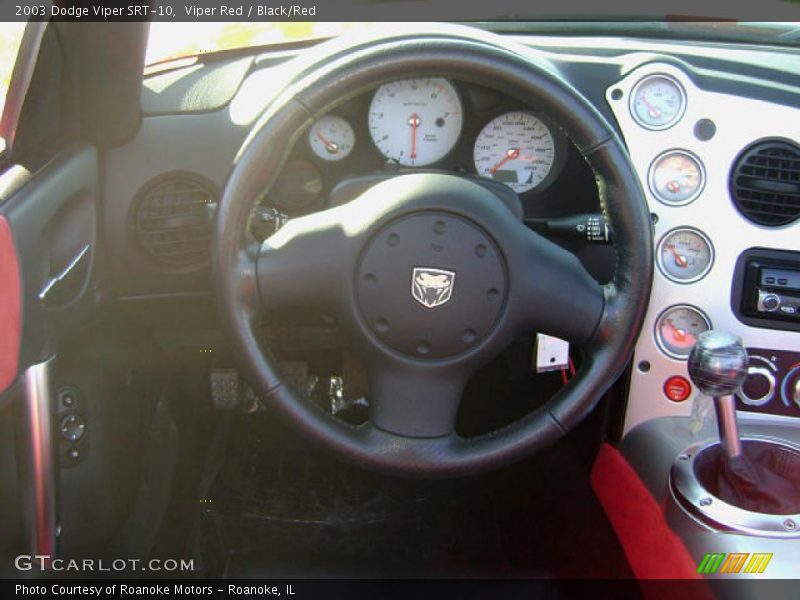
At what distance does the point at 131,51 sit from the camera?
165 centimetres

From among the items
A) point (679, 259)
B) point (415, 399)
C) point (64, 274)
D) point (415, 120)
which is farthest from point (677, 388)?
point (64, 274)

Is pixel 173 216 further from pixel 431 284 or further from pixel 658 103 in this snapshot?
pixel 658 103

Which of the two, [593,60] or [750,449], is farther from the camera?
[593,60]

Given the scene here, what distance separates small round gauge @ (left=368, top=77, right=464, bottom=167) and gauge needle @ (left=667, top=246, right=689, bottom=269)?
0.49 m

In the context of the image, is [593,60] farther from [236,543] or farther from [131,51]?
[236,543]

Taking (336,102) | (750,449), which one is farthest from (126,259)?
(750,449)

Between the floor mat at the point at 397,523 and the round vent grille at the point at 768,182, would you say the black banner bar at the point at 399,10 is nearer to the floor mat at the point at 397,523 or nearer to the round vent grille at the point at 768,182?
the round vent grille at the point at 768,182

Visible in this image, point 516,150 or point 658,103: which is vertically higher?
point 658,103

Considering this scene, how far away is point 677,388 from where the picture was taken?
5.77ft

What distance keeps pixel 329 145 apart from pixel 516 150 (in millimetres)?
384

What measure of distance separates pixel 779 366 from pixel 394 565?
1.00 metres

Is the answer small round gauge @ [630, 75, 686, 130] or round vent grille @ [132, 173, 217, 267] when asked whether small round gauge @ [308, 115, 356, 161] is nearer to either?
round vent grille @ [132, 173, 217, 267]

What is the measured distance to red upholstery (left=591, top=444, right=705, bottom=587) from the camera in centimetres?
149

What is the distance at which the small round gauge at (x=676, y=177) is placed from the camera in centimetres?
168
